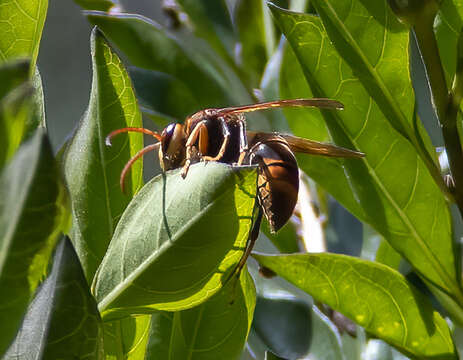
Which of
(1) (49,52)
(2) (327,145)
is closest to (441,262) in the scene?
(2) (327,145)

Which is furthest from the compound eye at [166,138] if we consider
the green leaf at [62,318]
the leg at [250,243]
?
the green leaf at [62,318]

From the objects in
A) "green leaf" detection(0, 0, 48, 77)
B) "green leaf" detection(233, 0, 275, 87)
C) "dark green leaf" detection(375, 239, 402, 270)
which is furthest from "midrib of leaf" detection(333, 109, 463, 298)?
"green leaf" detection(233, 0, 275, 87)

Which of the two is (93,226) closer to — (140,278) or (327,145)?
(140,278)

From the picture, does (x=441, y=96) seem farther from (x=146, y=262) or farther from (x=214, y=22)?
(x=214, y=22)

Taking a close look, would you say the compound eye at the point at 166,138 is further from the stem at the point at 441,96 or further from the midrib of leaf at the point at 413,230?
the stem at the point at 441,96

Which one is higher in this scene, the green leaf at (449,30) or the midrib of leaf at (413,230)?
the green leaf at (449,30)

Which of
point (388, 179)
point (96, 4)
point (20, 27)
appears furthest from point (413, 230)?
point (96, 4)
